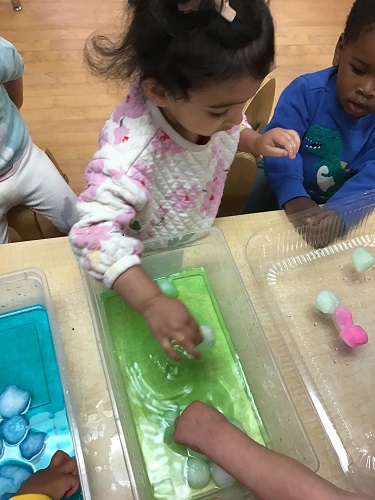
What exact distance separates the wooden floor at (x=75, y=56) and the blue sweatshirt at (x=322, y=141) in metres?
0.74

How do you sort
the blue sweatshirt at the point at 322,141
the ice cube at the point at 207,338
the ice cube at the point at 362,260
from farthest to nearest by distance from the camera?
1. the blue sweatshirt at the point at 322,141
2. the ice cube at the point at 362,260
3. the ice cube at the point at 207,338

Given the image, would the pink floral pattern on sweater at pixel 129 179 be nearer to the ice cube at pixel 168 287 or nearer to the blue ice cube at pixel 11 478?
the ice cube at pixel 168 287

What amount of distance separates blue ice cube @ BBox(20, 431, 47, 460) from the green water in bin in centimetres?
13

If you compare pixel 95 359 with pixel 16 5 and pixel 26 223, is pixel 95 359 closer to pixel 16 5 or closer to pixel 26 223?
pixel 26 223

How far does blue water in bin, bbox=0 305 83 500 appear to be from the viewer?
1.99ft

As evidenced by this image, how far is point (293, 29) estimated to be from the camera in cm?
201

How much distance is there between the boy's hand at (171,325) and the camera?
551 millimetres

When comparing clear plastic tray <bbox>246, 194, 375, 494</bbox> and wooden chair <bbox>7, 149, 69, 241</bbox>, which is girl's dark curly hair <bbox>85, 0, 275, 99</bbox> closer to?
clear plastic tray <bbox>246, 194, 375, 494</bbox>

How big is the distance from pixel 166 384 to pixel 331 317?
11.0 inches

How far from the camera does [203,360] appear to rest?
694 mm

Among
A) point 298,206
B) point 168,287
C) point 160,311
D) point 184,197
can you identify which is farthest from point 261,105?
point 160,311

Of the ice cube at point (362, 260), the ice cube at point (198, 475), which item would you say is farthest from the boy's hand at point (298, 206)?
the ice cube at point (198, 475)

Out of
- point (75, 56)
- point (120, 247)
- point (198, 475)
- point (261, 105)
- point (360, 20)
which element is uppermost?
point (360, 20)

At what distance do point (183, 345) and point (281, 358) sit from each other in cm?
19
